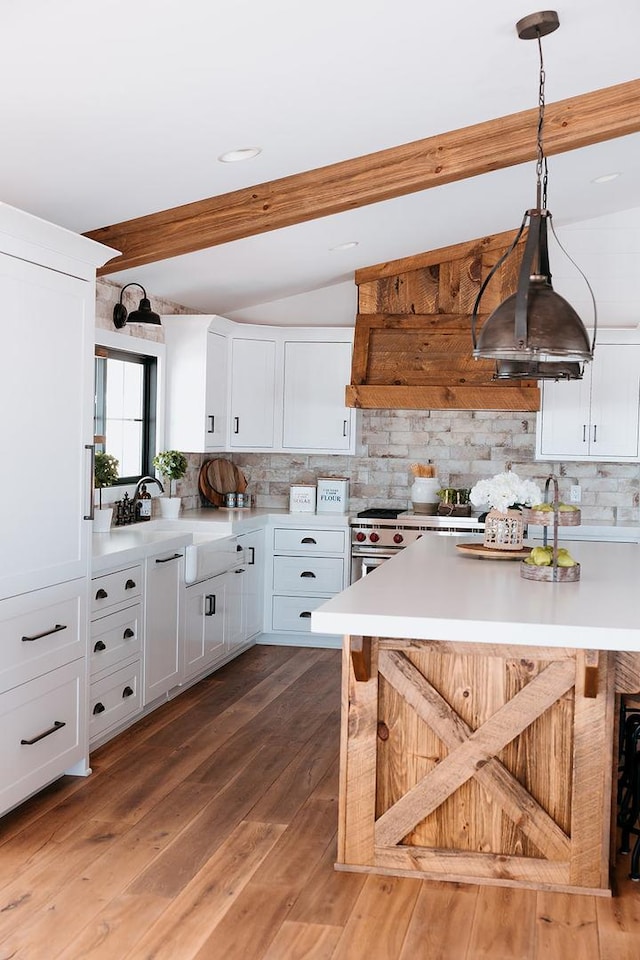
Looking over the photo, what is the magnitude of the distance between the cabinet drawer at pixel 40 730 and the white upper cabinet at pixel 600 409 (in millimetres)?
3915

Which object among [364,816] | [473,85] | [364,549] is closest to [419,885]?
[364,816]

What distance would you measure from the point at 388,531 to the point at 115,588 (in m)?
2.59

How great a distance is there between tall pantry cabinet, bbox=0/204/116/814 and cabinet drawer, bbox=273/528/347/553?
2.85 m

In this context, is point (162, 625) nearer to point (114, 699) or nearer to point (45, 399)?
point (114, 699)

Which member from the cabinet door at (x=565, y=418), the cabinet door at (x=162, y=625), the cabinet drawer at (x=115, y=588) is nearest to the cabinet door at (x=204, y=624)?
the cabinet door at (x=162, y=625)

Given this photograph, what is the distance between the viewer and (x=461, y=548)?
454 centimetres

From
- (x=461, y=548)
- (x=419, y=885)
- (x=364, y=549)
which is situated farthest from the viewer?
(x=364, y=549)

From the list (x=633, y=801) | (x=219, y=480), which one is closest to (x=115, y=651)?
(x=633, y=801)

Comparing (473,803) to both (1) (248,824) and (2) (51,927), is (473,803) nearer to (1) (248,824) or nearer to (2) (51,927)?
(1) (248,824)

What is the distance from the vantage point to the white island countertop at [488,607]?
109 inches

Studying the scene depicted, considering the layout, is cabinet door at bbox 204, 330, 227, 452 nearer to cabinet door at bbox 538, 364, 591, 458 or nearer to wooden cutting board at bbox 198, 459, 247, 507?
wooden cutting board at bbox 198, 459, 247, 507

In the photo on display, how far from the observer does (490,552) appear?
14.4ft

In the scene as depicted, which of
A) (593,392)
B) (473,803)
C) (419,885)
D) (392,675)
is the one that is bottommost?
(419,885)

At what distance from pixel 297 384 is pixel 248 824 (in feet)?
12.8
